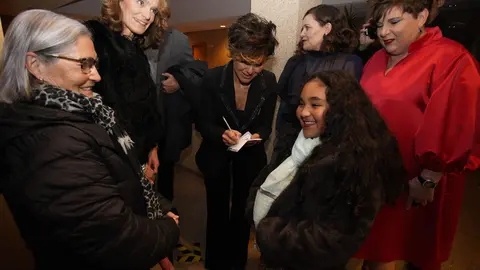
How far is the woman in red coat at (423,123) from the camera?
132cm

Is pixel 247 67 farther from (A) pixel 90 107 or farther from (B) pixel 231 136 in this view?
(A) pixel 90 107

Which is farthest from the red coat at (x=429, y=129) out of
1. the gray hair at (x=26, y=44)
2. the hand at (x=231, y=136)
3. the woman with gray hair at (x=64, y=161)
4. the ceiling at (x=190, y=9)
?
the ceiling at (x=190, y=9)

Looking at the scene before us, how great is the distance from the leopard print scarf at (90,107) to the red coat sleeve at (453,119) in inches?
45.4

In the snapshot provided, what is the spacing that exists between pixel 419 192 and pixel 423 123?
313 mm

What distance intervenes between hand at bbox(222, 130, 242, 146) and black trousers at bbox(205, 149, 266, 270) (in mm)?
162

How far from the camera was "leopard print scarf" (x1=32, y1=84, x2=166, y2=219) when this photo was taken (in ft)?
3.13

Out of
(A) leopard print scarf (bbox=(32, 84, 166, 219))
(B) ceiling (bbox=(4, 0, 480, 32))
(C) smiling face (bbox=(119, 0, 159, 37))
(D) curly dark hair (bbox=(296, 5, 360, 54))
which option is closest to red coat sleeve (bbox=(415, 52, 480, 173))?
(D) curly dark hair (bbox=(296, 5, 360, 54))

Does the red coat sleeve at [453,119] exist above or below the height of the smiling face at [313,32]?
below

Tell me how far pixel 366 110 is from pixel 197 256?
6.29 ft

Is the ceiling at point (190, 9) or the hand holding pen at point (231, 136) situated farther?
the ceiling at point (190, 9)

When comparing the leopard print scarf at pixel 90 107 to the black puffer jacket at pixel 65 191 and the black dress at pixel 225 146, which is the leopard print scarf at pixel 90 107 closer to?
the black puffer jacket at pixel 65 191

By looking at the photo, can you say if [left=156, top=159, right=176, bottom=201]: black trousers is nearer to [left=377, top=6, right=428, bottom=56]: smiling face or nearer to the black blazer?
the black blazer

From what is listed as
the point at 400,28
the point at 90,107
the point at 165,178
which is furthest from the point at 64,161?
the point at 165,178

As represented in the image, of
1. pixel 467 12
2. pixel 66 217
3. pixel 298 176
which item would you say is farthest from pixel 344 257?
pixel 467 12
